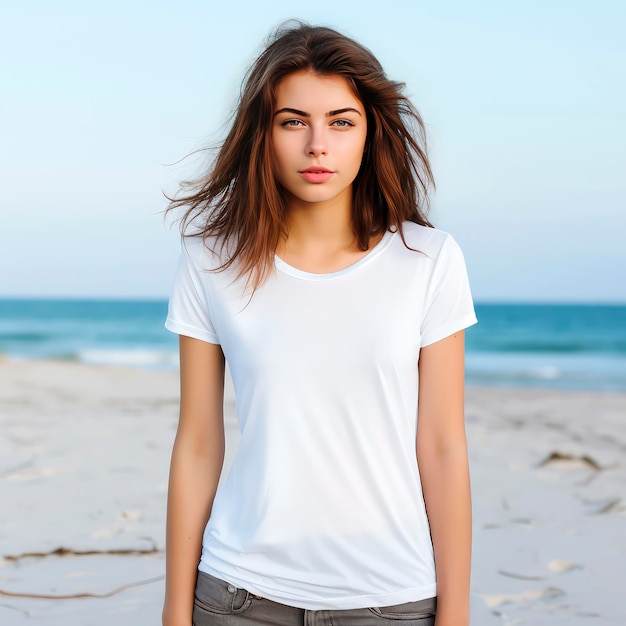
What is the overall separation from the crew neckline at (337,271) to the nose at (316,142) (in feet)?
0.81

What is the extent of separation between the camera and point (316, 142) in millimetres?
1866

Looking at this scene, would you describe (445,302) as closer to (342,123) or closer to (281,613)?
(342,123)

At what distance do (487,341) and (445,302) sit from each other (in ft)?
77.9

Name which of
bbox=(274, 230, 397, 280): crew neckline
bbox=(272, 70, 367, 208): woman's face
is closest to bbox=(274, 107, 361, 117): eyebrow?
bbox=(272, 70, 367, 208): woman's face

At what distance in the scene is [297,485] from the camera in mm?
1860

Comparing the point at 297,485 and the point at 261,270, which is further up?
the point at 261,270

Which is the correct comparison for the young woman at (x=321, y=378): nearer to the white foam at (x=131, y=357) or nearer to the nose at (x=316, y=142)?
the nose at (x=316, y=142)

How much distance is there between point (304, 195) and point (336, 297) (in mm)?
238

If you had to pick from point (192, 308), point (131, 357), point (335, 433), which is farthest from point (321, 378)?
point (131, 357)

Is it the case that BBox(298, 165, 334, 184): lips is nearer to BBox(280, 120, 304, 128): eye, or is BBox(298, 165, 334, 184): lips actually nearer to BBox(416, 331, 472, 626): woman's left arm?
BBox(280, 120, 304, 128): eye

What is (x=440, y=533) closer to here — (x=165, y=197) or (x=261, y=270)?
(x=261, y=270)

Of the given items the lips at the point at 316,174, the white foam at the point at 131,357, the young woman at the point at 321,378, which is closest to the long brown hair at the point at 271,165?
the young woman at the point at 321,378

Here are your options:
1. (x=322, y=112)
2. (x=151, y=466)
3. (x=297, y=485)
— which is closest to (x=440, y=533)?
(x=297, y=485)

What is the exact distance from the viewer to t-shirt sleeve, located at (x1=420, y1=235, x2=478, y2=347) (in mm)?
1895
